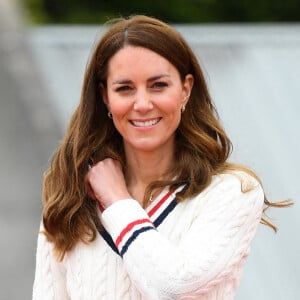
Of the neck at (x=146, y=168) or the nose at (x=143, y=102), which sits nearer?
the nose at (x=143, y=102)

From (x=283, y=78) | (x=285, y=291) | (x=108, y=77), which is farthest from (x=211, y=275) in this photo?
(x=283, y=78)

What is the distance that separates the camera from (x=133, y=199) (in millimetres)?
3654

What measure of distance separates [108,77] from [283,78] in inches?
231

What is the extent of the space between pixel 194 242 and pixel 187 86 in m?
0.45

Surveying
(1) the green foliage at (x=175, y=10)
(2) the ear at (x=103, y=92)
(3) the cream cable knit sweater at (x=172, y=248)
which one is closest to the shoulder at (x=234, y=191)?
(3) the cream cable knit sweater at (x=172, y=248)

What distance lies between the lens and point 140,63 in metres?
3.56

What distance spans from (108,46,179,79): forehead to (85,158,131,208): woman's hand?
0.30 m

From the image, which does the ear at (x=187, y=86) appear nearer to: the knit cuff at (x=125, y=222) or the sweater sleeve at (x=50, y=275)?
the knit cuff at (x=125, y=222)

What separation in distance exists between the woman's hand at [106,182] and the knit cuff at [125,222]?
0.06m

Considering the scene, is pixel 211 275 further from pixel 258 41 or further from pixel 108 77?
pixel 258 41

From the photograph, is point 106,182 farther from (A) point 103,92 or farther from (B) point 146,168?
(A) point 103,92

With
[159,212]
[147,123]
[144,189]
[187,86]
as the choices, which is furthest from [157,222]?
[187,86]

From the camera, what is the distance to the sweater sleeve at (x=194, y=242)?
3443 mm

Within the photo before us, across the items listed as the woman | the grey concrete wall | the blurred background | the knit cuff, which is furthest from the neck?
the grey concrete wall
